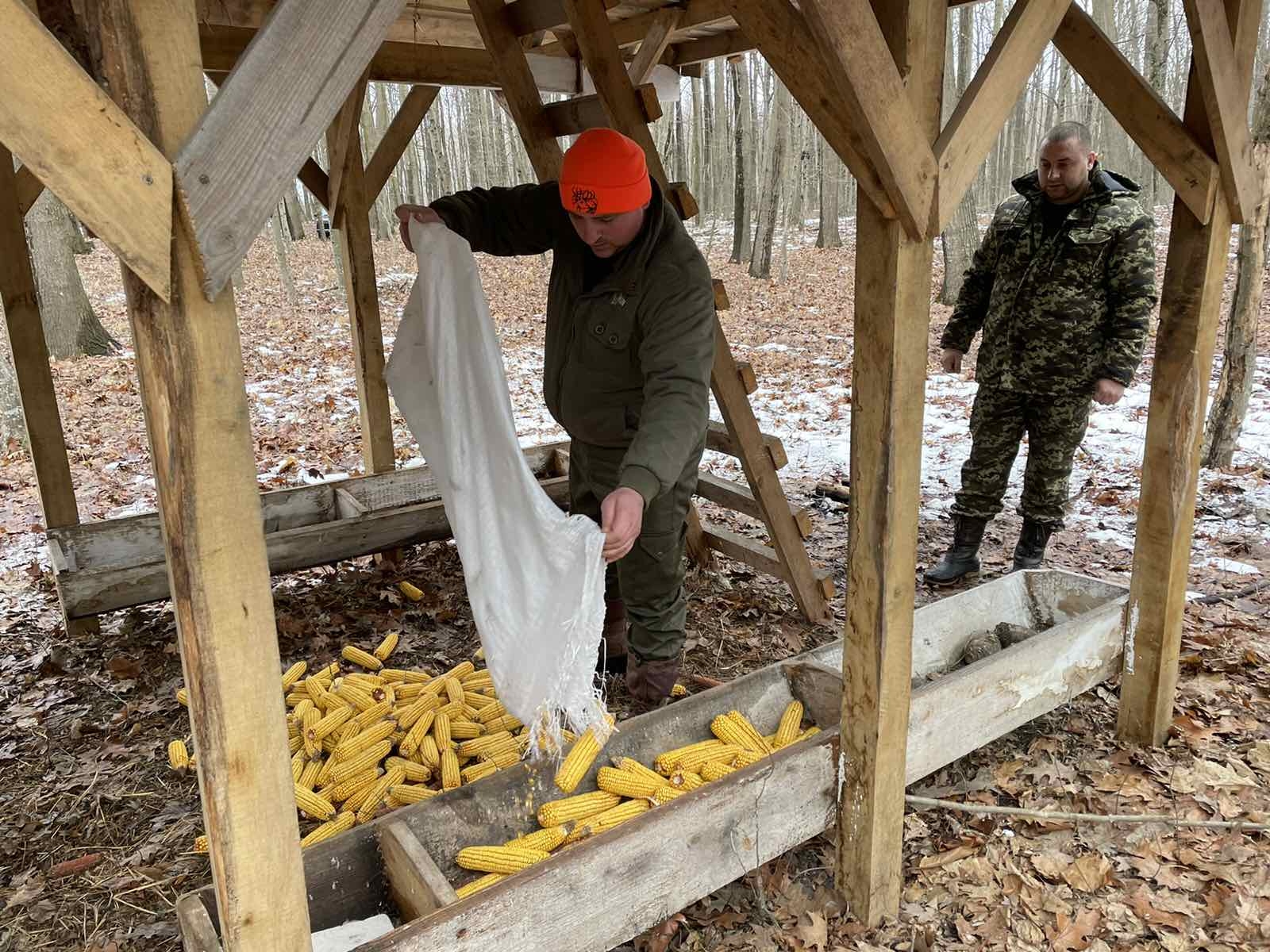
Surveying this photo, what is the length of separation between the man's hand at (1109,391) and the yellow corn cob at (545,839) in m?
3.42

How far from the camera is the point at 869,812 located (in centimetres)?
A: 283

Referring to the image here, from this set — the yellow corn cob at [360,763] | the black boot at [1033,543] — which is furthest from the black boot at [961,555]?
the yellow corn cob at [360,763]

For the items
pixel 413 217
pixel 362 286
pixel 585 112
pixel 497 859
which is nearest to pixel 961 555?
pixel 585 112

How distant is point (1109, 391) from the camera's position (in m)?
4.53

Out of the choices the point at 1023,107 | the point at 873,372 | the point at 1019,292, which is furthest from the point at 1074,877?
the point at 1023,107

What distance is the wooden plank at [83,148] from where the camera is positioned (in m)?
1.27

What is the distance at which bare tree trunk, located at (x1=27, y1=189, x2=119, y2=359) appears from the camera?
10.1m

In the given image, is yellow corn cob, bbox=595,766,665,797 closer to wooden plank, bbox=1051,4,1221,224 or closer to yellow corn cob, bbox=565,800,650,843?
yellow corn cob, bbox=565,800,650,843

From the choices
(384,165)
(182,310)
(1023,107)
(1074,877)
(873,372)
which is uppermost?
(1023,107)

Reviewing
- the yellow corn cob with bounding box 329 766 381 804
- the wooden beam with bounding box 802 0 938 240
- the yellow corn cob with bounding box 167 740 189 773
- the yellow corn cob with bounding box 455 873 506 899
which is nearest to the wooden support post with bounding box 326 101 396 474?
the yellow corn cob with bounding box 167 740 189 773

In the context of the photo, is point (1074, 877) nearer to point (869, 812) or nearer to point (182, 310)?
point (869, 812)

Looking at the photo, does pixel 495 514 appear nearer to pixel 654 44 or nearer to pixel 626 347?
pixel 626 347

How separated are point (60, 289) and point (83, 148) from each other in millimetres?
11064

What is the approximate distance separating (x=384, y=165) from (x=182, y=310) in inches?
175
